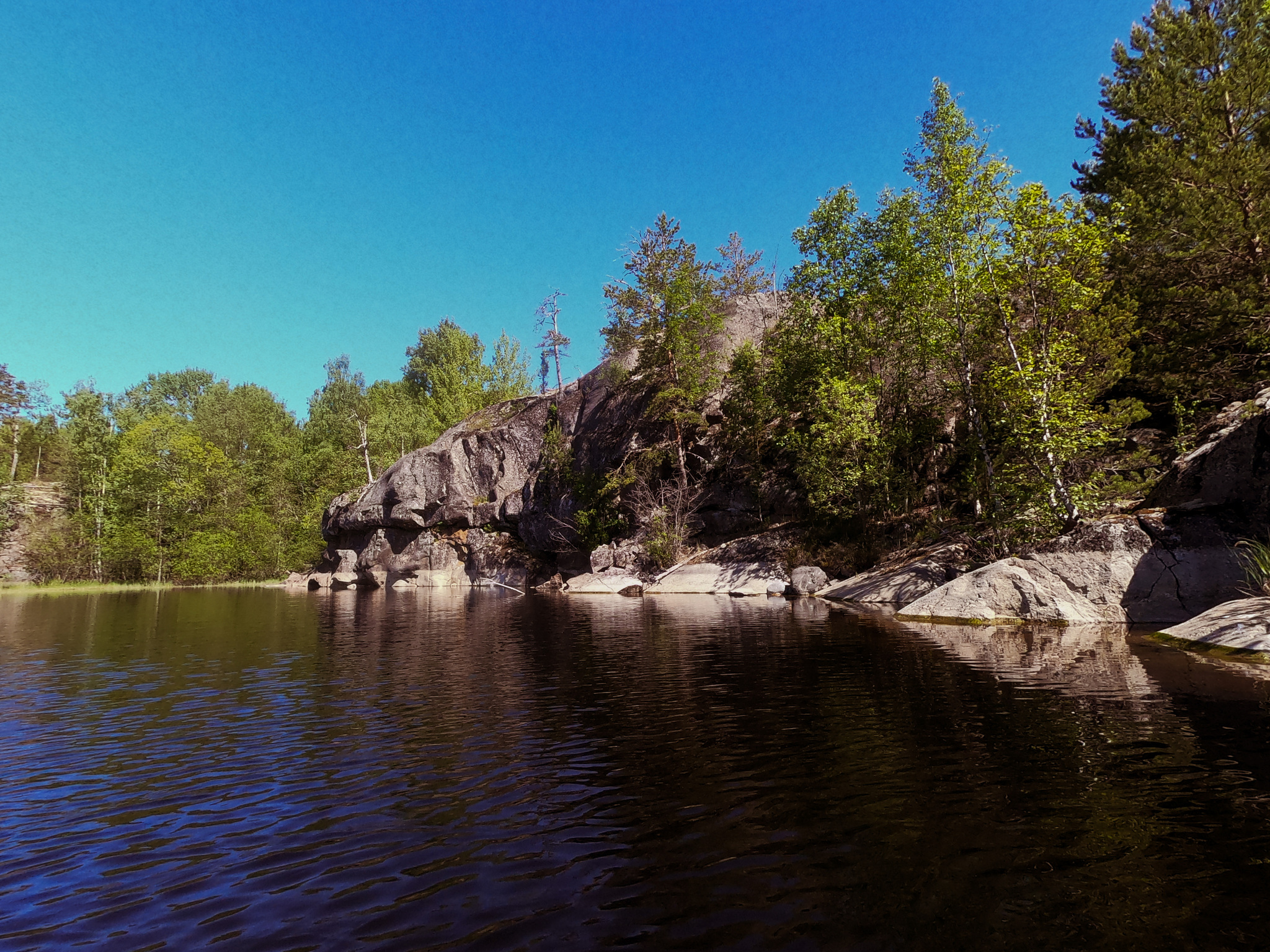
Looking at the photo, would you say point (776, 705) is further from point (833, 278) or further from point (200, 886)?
point (833, 278)

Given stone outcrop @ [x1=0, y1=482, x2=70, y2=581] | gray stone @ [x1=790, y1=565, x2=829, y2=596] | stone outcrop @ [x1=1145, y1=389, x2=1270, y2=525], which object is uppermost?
stone outcrop @ [x1=0, y1=482, x2=70, y2=581]

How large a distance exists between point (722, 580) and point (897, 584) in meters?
12.8

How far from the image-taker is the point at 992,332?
1019 inches

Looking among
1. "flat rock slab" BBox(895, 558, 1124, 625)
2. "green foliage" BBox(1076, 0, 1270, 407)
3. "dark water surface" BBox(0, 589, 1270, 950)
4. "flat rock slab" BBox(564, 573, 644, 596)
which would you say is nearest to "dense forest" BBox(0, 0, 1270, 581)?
"green foliage" BBox(1076, 0, 1270, 407)

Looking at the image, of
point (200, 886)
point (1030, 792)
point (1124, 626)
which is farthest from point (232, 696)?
point (1124, 626)

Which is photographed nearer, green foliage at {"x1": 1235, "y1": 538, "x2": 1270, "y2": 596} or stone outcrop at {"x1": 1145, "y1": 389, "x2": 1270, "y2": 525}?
green foliage at {"x1": 1235, "y1": 538, "x2": 1270, "y2": 596}

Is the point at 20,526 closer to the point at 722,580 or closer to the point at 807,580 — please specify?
the point at 722,580

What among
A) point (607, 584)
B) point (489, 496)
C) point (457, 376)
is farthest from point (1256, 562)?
point (457, 376)

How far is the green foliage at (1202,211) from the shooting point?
21.2 meters

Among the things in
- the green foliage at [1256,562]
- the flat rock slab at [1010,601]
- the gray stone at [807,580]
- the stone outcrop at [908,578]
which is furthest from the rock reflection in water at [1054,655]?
the gray stone at [807,580]

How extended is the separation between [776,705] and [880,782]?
153 inches

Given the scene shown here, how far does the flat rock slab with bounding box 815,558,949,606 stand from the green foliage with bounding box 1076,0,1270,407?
10750mm

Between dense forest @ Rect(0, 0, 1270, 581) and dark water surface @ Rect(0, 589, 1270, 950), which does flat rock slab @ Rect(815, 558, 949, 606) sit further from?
dark water surface @ Rect(0, 589, 1270, 950)

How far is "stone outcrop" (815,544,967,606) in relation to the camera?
27391 millimetres
